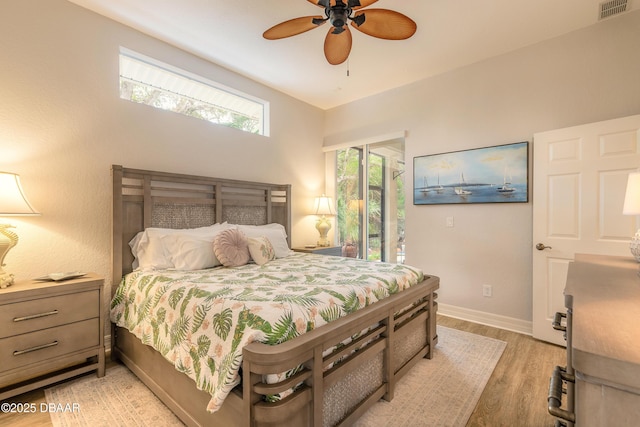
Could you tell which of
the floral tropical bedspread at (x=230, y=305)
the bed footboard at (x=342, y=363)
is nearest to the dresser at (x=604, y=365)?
the bed footboard at (x=342, y=363)

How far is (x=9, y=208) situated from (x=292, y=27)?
2.21 m

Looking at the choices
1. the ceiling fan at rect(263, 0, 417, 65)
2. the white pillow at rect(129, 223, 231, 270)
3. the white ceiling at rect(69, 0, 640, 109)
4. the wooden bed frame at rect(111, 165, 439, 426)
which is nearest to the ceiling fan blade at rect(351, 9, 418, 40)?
the ceiling fan at rect(263, 0, 417, 65)

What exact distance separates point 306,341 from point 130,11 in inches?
120

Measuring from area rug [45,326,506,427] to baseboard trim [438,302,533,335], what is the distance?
79 cm

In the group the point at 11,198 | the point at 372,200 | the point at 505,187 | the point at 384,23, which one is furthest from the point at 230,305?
the point at 372,200

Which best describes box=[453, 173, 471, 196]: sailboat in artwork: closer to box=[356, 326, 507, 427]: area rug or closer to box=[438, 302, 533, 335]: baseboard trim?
box=[438, 302, 533, 335]: baseboard trim

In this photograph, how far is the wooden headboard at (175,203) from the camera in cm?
255

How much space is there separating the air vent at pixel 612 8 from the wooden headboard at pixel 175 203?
3542 millimetres

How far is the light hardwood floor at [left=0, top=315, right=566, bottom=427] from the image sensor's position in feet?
5.65

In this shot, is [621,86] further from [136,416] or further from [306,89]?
[136,416]

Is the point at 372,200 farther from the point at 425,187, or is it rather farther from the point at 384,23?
the point at 384,23

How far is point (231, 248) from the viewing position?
267 cm

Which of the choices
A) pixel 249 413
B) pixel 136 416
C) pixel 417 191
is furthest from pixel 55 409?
pixel 417 191

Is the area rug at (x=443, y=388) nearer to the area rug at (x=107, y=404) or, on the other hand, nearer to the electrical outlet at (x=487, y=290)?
the electrical outlet at (x=487, y=290)
